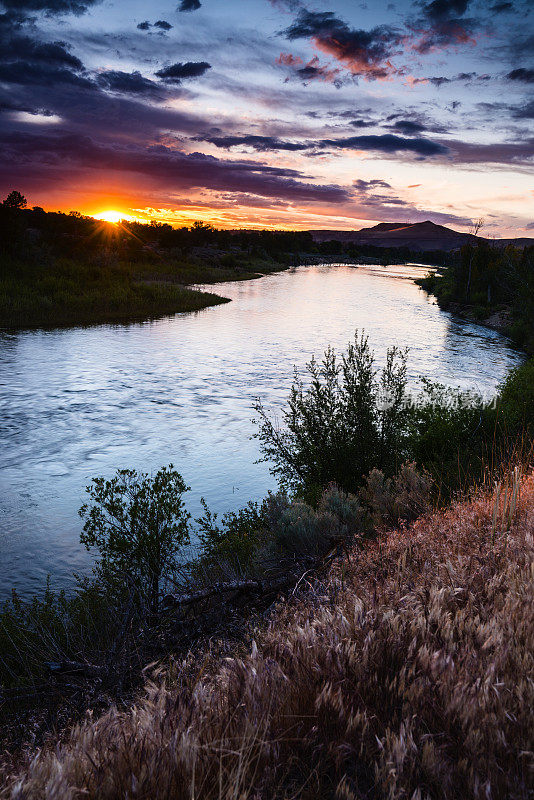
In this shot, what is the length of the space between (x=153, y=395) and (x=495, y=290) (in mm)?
49530

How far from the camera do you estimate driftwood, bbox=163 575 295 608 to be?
500cm

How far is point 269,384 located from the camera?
25328 mm

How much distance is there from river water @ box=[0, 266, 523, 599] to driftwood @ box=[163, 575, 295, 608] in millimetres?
5340

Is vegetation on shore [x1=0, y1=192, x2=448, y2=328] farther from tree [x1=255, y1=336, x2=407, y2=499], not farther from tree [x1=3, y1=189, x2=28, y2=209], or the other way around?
tree [x1=255, y1=336, x2=407, y2=499]

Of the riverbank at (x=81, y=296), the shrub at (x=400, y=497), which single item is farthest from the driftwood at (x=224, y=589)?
the riverbank at (x=81, y=296)

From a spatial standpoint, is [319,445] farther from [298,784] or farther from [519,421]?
[298,784]

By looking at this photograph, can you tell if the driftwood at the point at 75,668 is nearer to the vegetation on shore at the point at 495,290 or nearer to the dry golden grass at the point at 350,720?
the dry golden grass at the point at 350,720

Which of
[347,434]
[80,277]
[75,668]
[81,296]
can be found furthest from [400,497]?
[80,277]

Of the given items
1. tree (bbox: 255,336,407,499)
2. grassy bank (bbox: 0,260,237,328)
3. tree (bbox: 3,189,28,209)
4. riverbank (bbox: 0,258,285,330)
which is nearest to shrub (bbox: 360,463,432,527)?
tree (bbox: 255,336,407,499)

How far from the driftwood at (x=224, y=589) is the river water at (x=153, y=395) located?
534cm

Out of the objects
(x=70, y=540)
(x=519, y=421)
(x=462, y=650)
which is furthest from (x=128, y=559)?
(x=519, y=421)

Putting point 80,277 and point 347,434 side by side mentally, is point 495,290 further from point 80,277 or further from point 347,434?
point 347,434

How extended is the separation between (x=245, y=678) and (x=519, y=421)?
1362cm

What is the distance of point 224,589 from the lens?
5188 millimetres
